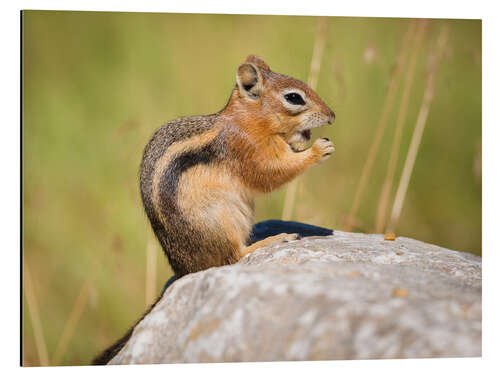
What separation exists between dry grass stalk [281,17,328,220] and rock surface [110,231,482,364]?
1.22 metres

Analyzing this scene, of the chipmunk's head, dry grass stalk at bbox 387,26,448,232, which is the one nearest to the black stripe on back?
the chipmunk's head

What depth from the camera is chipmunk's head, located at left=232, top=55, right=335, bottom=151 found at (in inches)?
137

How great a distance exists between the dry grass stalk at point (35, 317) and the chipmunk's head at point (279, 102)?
190cm

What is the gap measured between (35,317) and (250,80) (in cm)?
220

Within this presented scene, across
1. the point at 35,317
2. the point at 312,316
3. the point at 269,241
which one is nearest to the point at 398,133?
the point at 269,241

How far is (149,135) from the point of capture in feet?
12.5

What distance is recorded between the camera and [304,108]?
137 inches

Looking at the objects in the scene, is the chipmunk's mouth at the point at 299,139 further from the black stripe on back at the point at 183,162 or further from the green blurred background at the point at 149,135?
the black stripe on back at the point at 183,162

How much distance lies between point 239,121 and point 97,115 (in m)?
1.10

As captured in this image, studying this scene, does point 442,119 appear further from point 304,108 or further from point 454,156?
point 304,108

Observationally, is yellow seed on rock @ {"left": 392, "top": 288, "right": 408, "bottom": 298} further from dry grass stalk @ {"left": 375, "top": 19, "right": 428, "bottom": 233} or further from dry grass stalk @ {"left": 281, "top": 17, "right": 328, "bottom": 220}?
dry grass stalk @ {"left": 375, "top": 19, "right": 428, "bottom": 233}

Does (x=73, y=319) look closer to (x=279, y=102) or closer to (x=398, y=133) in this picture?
(x=279, y=102)

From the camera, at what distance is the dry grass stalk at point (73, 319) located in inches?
145

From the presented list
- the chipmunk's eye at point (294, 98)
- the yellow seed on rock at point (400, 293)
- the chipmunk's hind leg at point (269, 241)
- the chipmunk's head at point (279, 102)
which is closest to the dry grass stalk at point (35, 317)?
the chipmunk's hind leg at point (269, 241)
